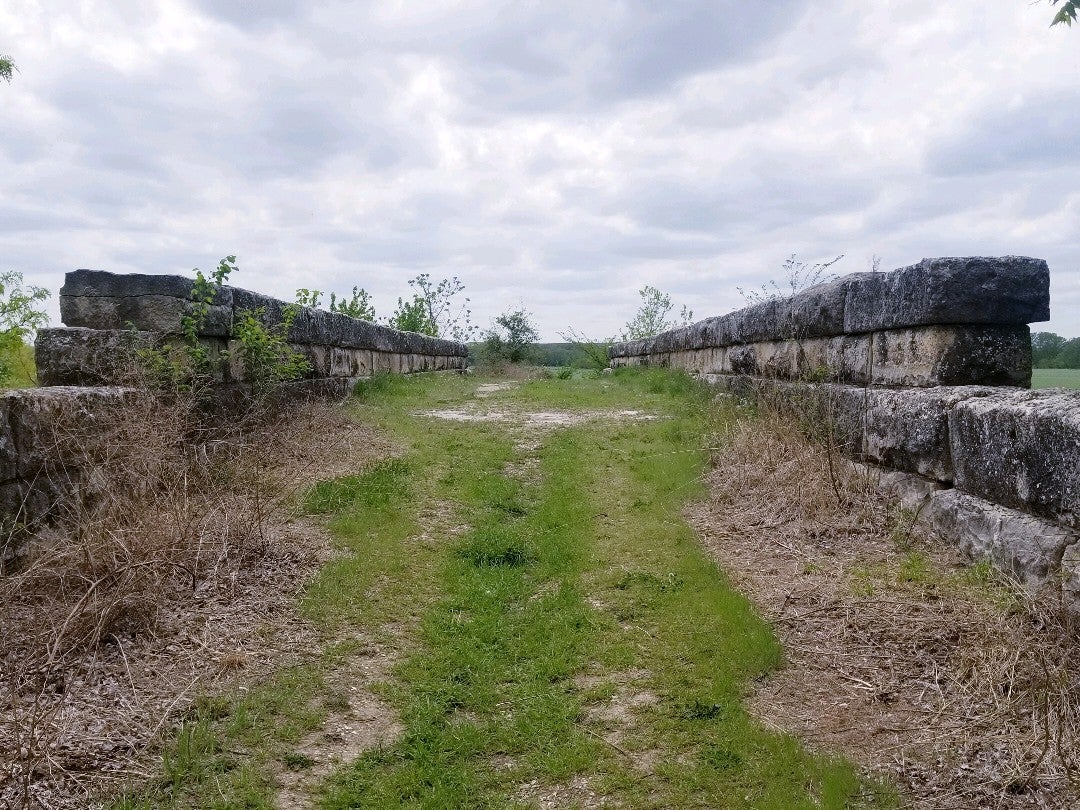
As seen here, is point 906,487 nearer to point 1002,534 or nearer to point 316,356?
point 1002,534

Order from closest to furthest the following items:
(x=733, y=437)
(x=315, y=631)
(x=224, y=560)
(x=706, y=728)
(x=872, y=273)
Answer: (x=706, y=728)
(x=315, y=631)
(x=224, y=560)
(x=872, y=273)
(x=733, y=437)

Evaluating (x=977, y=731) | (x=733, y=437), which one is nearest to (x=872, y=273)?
(x=733, y=437)

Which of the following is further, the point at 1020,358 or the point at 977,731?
the point at 1020,358

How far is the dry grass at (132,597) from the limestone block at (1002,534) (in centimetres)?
337

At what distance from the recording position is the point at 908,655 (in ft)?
11.4

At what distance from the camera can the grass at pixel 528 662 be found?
2779mm

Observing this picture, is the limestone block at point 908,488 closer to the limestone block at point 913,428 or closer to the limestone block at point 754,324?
the limestone block at point 913,428

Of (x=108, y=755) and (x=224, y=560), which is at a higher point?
(x=224, y=560)

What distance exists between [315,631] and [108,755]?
1241 millimetres

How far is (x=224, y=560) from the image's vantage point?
4.50 m

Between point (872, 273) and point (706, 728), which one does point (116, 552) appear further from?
point (872, 273)

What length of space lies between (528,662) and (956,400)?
9.48ft

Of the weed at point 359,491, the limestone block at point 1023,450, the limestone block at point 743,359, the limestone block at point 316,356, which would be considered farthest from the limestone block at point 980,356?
the limestone block at point 316,356

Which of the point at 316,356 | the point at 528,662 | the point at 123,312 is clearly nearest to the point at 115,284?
the point at 123,312
